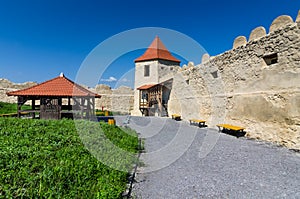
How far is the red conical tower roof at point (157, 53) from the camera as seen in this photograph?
2068 cm

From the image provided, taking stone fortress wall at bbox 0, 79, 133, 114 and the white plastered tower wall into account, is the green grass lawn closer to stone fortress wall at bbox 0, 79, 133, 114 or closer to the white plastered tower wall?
the white plastered tower wall

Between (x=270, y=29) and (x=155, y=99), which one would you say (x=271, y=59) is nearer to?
(x=270, y=29)

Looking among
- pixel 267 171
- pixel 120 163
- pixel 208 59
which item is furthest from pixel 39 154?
pixel 208 59

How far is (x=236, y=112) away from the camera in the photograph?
769 cm

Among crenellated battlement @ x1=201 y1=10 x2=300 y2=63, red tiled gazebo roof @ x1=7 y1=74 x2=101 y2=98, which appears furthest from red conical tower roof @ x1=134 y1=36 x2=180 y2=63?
crenellated battlement @ x1=201 y1=10 x2=300 y2=63

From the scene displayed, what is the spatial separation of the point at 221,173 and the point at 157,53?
18654 millimetres

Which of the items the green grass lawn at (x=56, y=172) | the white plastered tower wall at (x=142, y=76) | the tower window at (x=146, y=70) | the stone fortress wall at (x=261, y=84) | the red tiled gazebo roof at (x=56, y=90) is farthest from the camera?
the tower window at (x=146, y=70)

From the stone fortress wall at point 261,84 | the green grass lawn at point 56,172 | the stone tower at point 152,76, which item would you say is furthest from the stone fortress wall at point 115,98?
the green grass lawn at point 56,172

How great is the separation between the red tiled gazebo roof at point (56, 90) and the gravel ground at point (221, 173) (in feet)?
17.1

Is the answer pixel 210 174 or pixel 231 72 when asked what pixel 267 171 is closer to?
pixel 210 174

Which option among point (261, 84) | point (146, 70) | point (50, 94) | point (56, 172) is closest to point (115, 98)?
point (146, 70)

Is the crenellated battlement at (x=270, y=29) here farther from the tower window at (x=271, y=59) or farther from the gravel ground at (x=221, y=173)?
the gravel ground at (x=221, y=173)

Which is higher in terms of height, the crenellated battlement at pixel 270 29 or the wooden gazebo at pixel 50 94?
the crenellated battlement at pixel 270 29

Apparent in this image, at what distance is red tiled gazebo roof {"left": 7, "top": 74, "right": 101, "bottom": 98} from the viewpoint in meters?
8.25
